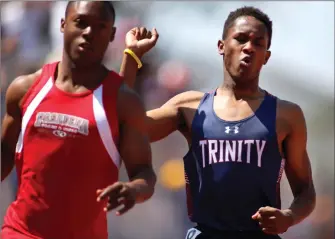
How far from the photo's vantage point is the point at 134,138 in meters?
4.42

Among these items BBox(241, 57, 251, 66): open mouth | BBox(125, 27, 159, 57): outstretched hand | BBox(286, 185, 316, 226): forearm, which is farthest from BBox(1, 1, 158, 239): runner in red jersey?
BBox(286, 185, 316, 226): forearm

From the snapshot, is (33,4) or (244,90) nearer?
(244,90)

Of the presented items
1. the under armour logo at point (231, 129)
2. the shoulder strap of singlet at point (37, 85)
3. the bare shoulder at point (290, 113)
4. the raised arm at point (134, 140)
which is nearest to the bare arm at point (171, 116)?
the under armour logo at point (231, 129)

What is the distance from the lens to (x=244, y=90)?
17.1 ft

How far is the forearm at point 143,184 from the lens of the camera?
4.16 metres

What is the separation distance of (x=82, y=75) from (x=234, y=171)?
1.10 meters

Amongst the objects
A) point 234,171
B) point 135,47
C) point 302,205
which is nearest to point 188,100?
point 135,47

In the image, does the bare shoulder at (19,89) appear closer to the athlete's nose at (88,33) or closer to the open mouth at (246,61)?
the athlete's nose at (88,33)

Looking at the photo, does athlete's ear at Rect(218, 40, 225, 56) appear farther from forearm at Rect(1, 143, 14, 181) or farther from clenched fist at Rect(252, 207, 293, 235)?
forearm at Rect(1, 143, 14, 181)

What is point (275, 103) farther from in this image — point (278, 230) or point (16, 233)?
point (16, 233)

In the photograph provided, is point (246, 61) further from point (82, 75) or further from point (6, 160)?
point (6, 160)

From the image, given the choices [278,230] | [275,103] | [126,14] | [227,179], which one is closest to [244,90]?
[275,103]

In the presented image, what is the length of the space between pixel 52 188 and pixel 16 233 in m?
0.30

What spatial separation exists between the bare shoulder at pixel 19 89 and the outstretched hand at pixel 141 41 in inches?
34.1
